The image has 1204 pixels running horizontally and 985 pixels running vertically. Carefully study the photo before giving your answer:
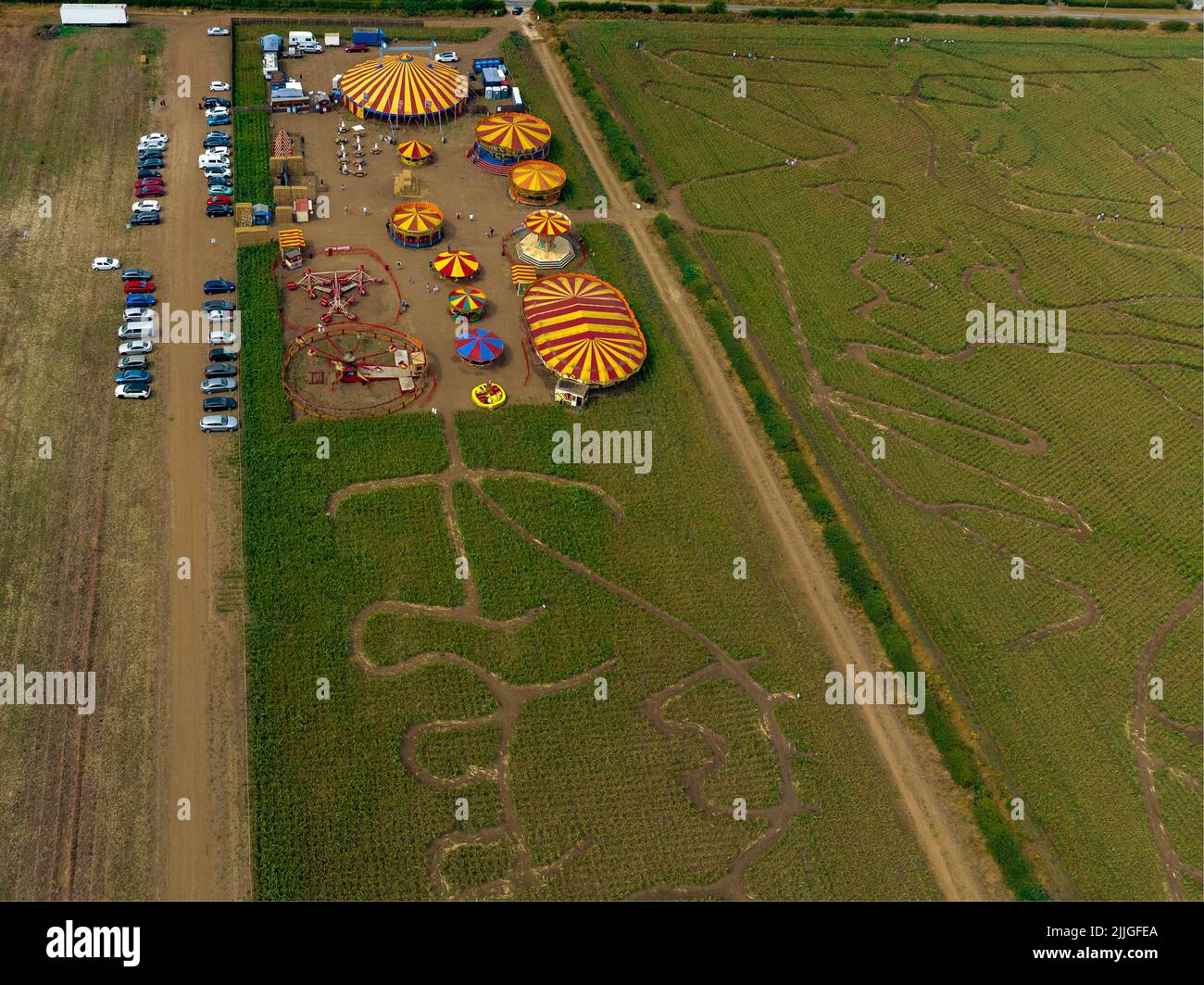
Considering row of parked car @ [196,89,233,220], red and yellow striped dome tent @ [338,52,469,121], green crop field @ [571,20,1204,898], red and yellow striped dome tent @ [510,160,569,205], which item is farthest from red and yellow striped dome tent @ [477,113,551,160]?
row of parked car @ [196,89,233,220]

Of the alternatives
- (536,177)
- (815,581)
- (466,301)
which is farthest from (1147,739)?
(536,177)

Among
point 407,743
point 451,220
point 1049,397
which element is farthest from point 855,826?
point 451,220

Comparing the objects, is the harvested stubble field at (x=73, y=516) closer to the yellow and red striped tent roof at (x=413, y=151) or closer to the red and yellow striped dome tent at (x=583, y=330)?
the yellow and red striped tent roof at (x=413, y=151)

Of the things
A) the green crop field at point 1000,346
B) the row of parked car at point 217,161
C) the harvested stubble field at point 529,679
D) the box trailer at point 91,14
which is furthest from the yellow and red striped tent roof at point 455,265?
the box trailer at point 91,14

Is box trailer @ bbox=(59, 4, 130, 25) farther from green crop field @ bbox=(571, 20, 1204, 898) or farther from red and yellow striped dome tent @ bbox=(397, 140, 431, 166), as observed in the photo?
green crop field @ bbox=(571, 20, 1204, 898)

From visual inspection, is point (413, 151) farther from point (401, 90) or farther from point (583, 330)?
point (583, 330)

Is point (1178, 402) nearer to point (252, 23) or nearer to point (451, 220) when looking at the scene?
point (451, 220)

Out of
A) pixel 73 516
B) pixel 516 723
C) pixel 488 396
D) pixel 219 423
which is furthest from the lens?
pixel 488 396
